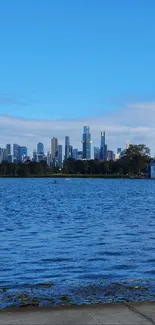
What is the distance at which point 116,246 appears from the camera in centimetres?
2403

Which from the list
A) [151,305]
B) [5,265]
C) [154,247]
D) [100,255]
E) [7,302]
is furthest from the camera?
[154,247]

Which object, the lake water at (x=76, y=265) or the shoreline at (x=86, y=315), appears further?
the lake water at (x=76, y=265)

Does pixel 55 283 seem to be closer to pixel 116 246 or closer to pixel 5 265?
pixel 5 265

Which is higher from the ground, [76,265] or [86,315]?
[86,315]

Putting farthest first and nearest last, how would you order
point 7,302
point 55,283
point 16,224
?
point 16,224 < point 55,283 < point 7,302

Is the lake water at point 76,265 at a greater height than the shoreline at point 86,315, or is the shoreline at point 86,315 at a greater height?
the shoreline at point 86,315

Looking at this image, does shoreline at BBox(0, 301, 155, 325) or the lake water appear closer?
shoreline at BBox(0, 301, 155, 325)

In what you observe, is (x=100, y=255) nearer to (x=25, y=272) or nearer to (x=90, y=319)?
(x=25, y=272)

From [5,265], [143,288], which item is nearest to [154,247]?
[5,265]

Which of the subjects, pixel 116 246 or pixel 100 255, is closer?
pixel 100 255

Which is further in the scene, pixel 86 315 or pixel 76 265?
pixel 76 265

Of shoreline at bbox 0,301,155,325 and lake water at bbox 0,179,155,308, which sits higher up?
shoreline at bbox 0,301,155,325

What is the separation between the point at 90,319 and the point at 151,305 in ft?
5.78

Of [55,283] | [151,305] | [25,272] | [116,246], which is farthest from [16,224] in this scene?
[151,305]
